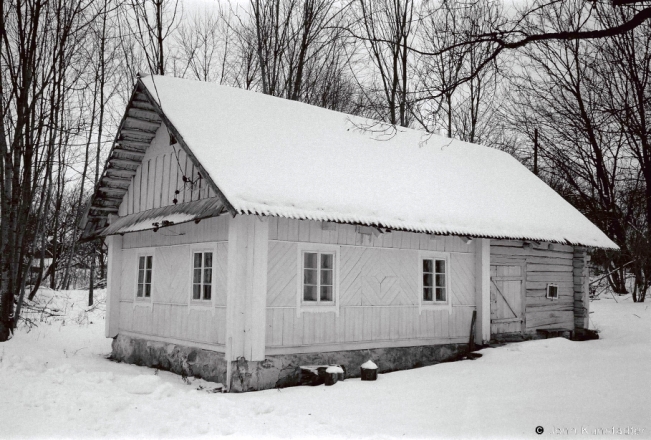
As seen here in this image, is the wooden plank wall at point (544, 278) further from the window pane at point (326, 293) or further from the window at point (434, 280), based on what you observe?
the window pane at point (326, 293)

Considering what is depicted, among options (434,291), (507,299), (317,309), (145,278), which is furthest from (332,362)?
(507,299)

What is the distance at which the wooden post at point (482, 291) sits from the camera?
13242 millimetres

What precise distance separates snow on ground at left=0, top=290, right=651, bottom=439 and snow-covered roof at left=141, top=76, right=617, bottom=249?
2861 millimetres

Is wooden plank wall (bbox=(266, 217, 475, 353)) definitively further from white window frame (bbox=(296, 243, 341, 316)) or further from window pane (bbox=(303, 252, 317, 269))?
window pane (bbox=(303, 252, 317, 269))

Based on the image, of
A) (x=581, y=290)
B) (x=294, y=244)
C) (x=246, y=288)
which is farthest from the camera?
(x=581, y=290)

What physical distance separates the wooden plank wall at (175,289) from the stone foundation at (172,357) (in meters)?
0.20

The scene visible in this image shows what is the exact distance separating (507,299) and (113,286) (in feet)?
31.4

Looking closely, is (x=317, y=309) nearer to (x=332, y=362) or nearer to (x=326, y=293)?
(x=326, y=293)

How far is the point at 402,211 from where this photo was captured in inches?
457

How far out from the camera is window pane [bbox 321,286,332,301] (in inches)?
427

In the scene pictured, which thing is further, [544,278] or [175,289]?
[544,278]

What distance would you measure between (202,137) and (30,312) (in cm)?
1256

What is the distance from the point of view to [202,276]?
10.8m

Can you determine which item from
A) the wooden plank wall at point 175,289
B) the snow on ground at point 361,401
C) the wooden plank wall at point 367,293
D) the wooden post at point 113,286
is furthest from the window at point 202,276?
the wooden post at point 113,286
